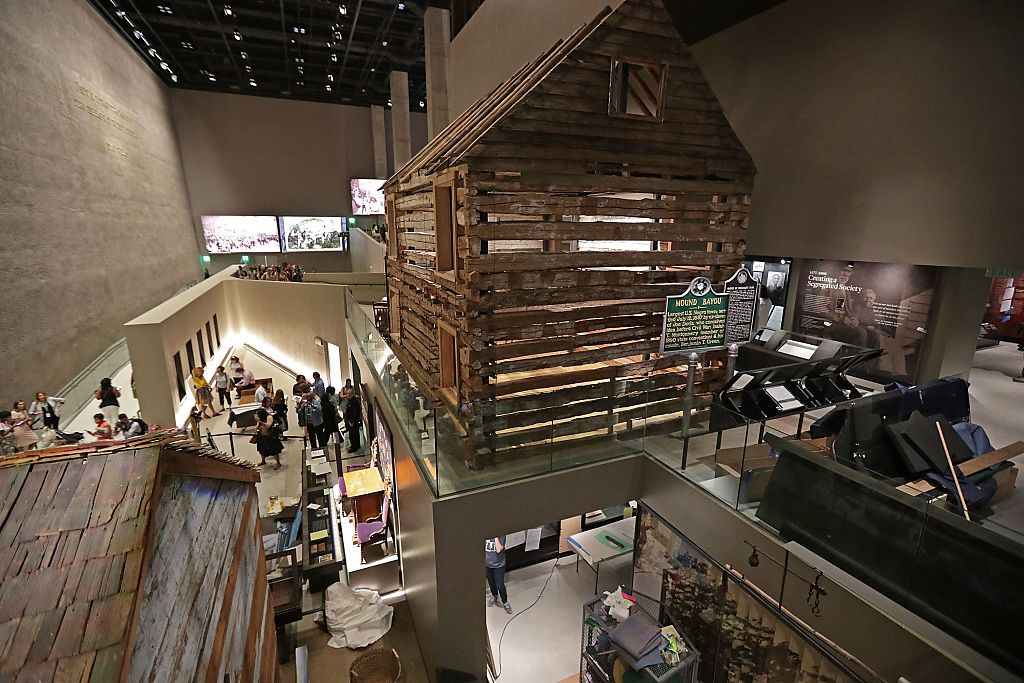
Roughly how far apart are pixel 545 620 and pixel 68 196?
50.3 feet

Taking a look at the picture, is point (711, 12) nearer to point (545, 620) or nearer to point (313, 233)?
point (545, 620)

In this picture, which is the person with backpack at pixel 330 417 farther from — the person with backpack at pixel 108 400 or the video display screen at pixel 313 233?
the video display screen at pixel 313 233

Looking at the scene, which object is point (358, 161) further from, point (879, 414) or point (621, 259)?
point (879, 414)

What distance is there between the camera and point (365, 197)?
28.7 meters

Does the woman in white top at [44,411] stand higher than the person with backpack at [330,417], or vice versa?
the woman in white top at [44,411]

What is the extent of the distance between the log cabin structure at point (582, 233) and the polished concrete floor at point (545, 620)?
366cm

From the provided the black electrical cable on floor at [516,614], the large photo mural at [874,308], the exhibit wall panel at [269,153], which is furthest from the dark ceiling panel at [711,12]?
the exhibit wall panel at [269,153]

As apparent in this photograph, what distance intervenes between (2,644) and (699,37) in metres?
11.6

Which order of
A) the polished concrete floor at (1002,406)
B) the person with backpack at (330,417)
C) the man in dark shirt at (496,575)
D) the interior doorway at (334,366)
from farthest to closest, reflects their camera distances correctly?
the interior doorway at (334,366) < the person with backpack at (330,417) < the man in dark shirt at (496,575) < the polished concrete floor at (1002,406)

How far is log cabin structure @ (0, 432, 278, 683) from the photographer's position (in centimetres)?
134

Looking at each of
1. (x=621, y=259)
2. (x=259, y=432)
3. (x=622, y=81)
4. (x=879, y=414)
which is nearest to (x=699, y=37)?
(x=622, y=81)

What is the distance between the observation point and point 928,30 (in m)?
6.03

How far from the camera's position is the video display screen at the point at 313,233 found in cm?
2727

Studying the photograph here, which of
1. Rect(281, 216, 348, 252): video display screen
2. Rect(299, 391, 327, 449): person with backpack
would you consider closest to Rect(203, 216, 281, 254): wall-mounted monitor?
Rect(281, 216, 348, 252): video display screen
